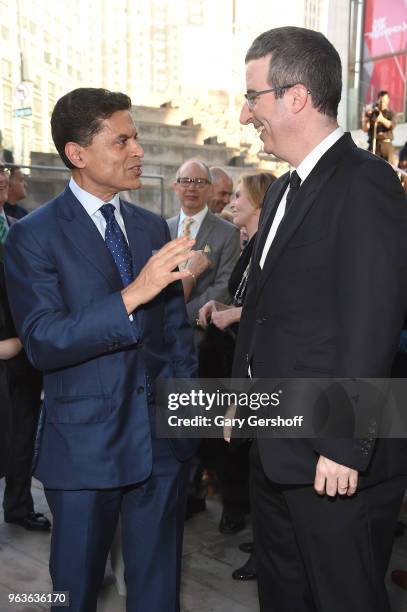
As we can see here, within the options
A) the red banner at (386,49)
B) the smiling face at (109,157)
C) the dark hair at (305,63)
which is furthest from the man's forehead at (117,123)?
the red banner at (386,49)

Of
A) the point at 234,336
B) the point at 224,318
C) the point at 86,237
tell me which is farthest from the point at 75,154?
the point at 234,336

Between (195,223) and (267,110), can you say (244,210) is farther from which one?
(267,110)

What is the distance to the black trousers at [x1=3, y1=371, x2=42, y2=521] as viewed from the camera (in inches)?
150

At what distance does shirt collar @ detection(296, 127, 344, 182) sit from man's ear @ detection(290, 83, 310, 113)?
0.39 feet

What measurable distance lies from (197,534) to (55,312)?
7.14ft

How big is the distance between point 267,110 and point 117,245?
2.14ft

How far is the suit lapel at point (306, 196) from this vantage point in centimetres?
177

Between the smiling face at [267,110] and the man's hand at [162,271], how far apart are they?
380 millimetres

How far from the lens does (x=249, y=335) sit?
203 centimetres

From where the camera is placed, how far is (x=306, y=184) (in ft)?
5.93

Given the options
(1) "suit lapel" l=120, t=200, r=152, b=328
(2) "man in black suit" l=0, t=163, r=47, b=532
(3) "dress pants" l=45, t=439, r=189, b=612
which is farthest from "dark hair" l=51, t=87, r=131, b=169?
(2) "man in black suit" l=0, t=163, r=47, b=532

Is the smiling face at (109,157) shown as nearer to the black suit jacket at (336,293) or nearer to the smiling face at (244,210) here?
the black suit jacket at (336,293)

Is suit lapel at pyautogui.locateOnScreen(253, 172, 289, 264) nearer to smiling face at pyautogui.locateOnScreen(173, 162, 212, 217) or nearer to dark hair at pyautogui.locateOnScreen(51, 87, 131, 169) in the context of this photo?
dark hair at pyautogui.locateOnScreen(51, 87, 131, 169)

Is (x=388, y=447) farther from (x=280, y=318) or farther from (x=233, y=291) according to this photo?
(x=233, y=291)
